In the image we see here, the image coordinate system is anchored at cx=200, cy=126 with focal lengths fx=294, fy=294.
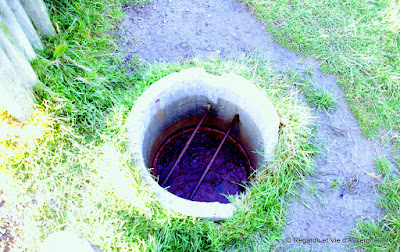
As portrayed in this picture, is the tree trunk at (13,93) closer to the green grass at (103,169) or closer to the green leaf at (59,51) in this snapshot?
the green grass at (103,169)

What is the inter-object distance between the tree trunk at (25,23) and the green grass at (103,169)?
0.12 m

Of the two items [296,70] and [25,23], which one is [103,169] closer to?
[25,23]

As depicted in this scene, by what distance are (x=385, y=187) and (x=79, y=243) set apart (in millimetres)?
2537

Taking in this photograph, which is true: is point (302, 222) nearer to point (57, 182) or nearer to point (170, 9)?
point (57, 182)

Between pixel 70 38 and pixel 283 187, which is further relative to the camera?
pixel 70 38

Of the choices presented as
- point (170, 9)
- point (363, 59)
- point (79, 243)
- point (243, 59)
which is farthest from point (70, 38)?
point (363, 59)

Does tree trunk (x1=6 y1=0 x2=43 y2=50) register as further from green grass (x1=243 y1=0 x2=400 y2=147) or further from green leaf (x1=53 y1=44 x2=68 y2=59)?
green grass (x1=243 y1=0 x2=400 y2=147)

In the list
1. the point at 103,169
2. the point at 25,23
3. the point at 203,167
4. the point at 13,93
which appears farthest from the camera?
the point at 203,167

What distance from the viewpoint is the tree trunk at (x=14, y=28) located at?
2.25 m

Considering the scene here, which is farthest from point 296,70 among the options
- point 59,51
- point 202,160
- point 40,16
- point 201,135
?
point 40,16

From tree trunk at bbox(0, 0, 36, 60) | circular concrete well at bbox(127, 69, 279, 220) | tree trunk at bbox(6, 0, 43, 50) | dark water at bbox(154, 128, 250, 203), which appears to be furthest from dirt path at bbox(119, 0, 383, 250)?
tree trunk at bbox(0, 0, 36, 60)

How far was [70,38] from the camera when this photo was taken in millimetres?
3004

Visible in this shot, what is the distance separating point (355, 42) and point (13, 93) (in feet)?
11.5

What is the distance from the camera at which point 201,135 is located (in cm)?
328
